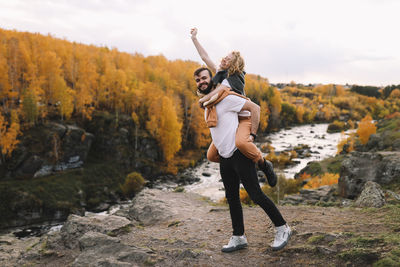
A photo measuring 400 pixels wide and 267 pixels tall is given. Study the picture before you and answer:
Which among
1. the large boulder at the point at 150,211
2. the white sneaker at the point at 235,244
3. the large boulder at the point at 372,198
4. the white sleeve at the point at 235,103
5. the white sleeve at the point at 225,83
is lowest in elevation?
the large boulder at the point at 150,211

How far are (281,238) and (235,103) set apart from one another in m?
2.38

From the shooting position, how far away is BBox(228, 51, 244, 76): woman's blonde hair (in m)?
4.07

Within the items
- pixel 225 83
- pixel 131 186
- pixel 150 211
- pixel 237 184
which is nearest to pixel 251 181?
pixel 237 184

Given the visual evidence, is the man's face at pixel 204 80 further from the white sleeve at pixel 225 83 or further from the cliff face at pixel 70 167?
the cliff face at pixel 70 167

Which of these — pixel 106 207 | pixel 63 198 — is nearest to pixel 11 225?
pixel 63 198

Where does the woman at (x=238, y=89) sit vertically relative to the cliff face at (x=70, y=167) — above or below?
above

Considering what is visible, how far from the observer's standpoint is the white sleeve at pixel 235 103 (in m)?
4.03

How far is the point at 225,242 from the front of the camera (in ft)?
18.3

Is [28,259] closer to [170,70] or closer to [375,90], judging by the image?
[170,70]

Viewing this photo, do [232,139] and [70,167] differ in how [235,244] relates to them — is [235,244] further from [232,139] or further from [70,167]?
[70,167]

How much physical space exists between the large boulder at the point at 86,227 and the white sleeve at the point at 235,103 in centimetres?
511

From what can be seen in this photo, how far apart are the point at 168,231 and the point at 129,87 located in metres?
47.7

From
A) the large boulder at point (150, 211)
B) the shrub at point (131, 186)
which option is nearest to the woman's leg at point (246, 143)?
the large boulder at point (150, 211)

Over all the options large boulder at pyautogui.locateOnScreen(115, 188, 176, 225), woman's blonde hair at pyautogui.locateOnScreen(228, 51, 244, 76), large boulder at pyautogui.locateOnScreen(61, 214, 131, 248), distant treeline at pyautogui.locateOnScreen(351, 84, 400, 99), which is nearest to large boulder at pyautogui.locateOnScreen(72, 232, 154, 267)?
large boulder at pyautogui.locateOnScreen(61, 214, 131, 248)
